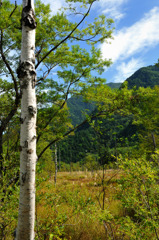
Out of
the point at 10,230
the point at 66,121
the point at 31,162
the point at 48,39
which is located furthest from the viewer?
the point at 66,121

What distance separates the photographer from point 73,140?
351 feet

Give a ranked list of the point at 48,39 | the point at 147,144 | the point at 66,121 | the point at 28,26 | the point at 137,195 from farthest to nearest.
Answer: the point at 147,144 → the point at 66,121 → the point at 48,39 → the point at 137,195 → the point at 28,26

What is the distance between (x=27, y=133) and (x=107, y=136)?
2.14 m

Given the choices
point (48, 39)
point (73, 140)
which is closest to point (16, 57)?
point (48, 39)

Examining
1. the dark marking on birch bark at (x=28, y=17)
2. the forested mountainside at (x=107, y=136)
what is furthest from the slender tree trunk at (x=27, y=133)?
the forested mountainside at (x=107, y=136)

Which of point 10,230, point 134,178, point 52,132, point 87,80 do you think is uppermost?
point 87,80

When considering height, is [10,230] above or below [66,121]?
below

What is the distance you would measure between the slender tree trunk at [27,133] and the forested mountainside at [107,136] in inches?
28.1

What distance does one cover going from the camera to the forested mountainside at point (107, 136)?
9.89 ft

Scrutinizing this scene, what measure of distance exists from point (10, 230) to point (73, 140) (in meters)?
105

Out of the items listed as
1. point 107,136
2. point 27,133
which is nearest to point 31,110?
point 27,133

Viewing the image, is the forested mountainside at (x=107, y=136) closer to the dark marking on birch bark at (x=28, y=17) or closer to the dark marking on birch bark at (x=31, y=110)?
the dark marking on birch bark at (x=31, y=110)

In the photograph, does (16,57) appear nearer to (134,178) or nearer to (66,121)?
(66,121)

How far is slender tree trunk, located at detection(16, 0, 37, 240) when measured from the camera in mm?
1423
